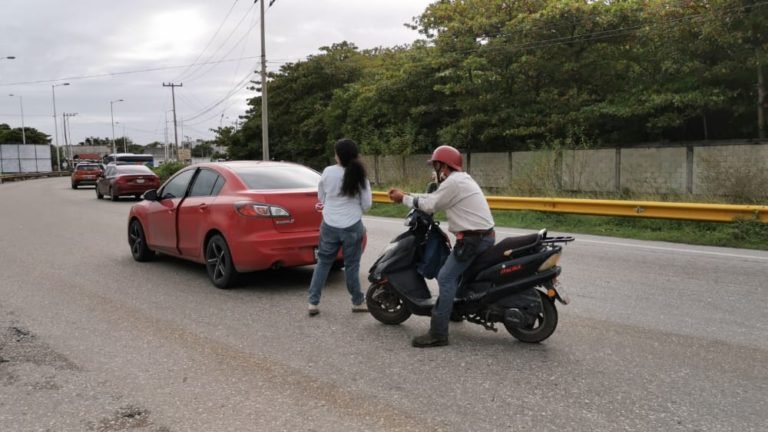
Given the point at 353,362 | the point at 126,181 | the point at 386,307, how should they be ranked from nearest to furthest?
the point at 353,362 → the point at 386,307 → the point at 126,181

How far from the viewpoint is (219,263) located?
717 cm

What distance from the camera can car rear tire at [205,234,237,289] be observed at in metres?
6.99

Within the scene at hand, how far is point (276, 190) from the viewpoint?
23.7 ft

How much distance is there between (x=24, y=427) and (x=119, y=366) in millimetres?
993

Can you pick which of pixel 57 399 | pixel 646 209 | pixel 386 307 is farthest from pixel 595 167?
pixel 57 399

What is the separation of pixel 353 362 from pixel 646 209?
29.7 feet

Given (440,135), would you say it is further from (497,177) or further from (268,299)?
(268,299)

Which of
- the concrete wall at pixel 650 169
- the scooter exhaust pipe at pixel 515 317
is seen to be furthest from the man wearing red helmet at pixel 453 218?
the concrete wall at pixel 650 169

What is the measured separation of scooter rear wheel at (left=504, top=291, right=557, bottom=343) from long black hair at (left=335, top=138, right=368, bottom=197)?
1883mm

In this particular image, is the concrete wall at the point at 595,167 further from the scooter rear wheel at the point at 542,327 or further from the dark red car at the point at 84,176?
the dark red car at the point at 84,176

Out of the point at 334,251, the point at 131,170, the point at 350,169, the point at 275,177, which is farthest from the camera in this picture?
the point at 131,170

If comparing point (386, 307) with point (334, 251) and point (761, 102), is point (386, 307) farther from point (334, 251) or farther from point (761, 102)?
point (761, 102)

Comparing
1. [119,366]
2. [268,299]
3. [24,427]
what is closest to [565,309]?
[268,299]

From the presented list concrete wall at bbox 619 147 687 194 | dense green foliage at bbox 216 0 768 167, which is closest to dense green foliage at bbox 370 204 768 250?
concrete wall at bbox 619 147 687 194
